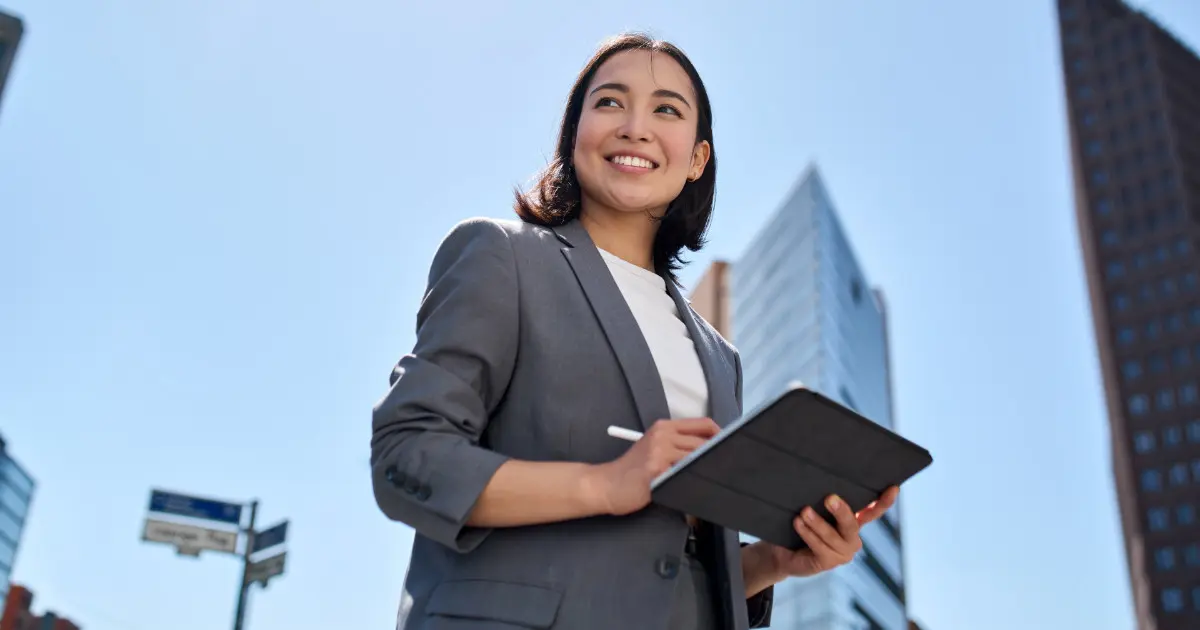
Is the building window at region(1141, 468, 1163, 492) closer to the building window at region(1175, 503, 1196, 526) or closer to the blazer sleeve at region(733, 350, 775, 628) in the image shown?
the building window at region(1175, 503, 1196, 526)

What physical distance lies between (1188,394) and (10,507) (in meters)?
102

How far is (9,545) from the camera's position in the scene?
87.1 metres

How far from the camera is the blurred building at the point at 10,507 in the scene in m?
83.9

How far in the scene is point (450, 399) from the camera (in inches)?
62.2

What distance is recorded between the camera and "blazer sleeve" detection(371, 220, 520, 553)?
4.93ft

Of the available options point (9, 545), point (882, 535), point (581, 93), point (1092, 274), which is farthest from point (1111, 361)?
point (581, 93)

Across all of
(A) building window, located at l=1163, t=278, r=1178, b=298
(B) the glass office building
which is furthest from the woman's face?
(A) building window, located at l=1163, t=278, r=1178, b=298

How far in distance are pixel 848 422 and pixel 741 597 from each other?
1.43 ft

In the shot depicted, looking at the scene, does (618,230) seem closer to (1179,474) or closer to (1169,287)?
(1179,474)


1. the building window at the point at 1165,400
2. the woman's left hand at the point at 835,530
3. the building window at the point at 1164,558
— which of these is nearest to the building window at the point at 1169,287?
the building window at the point at 1165,400

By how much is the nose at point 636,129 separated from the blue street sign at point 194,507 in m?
12.8

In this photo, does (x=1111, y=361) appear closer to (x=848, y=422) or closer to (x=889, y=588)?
(x=889, y=588)

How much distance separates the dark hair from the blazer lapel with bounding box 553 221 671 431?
212 millimetres

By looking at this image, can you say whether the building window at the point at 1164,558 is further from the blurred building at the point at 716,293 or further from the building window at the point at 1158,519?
the blurred building at the point at 716,293
